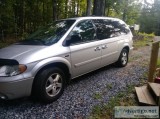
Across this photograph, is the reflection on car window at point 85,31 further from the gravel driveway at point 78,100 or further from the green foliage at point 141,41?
the green foliage at point 141,41

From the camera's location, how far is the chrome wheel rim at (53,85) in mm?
4445

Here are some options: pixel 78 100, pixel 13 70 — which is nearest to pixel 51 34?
pixel 13 70

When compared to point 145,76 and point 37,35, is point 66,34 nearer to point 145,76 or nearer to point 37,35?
point 37,35

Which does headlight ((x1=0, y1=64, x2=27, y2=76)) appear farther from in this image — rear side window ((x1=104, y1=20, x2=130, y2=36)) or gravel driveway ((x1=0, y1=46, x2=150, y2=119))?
rear side window ((x1=104, y1=20, x2=130, y2=36))

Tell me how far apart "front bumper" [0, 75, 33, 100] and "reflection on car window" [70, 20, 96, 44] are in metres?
1.70

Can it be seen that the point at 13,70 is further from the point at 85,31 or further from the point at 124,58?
the point at 124,58

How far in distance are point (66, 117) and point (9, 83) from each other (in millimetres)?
1222

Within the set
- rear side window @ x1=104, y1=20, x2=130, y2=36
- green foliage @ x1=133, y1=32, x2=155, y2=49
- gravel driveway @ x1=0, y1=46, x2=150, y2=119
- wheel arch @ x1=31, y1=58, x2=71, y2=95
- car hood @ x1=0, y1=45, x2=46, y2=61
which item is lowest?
green foliage @ x1=133, y1=32, x2=155, y2=49

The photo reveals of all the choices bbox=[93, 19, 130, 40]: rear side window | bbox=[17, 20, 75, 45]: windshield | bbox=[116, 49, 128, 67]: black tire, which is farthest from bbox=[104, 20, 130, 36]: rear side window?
bbox=[17, 20, 75, 45]: windshield

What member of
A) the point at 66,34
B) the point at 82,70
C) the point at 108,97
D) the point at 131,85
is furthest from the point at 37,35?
the point at 131,85

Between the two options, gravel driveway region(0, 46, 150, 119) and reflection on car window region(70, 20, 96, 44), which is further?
reflection on car window region(70, 20, 96, 44)

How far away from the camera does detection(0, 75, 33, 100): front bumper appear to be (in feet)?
12.6

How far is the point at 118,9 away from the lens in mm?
28547

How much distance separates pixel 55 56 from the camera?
455 centimetres
